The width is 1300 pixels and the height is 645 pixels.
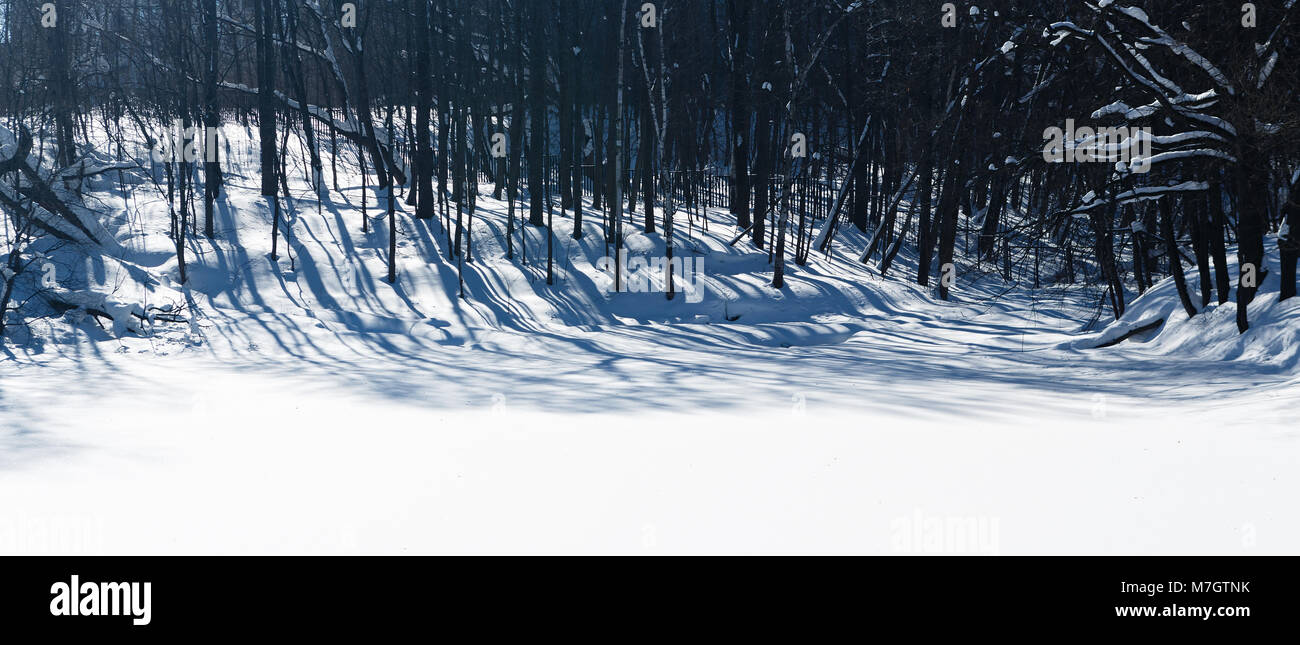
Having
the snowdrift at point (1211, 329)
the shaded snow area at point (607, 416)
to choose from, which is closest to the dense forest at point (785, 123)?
the snowdrift at point (1211, 329)

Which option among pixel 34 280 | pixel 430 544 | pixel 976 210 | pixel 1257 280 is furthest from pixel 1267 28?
pixel 976 210

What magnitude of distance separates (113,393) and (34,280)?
612cm

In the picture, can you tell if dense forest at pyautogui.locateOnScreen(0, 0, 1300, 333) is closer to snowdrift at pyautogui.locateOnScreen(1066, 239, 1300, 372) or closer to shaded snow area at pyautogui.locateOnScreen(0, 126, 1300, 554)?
snowdrift at pyautogui.locateOnScreen(1066, 239, 1300, 372)

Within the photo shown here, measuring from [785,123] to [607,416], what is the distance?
578 inches

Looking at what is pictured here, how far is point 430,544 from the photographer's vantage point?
456 centimetres

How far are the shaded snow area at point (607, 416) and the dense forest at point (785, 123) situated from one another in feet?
3.51

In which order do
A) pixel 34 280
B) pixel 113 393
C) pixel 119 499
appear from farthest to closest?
pixel 34 280, pixel 113 393, pixel 119 499

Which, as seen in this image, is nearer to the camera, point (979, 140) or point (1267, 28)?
point (1267, 28)

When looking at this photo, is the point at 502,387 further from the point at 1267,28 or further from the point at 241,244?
the point at 241,244

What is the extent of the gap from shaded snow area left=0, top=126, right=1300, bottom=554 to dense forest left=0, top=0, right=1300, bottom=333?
3.51 feet

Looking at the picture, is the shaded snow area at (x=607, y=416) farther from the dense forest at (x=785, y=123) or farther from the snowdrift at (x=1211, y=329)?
the dense forest at (x=785, y=123)

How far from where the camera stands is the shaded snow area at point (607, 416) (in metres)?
4.87

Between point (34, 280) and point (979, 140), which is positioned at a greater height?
point (979, 140)

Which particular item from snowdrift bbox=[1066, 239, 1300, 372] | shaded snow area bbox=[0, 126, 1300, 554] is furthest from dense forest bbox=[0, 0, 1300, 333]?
shaded snow area bbox=[0, 126, 1300, 554]
